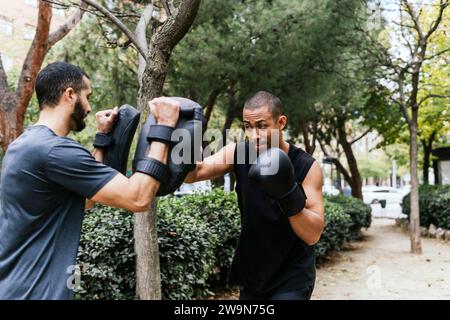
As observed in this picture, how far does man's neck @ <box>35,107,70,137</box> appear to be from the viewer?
1.92m

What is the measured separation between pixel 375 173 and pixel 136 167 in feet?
134

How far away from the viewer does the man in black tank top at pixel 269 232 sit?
2.38 metres

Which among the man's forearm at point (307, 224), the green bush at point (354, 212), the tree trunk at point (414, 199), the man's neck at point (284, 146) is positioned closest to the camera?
the man's forearm at point (307, 224)

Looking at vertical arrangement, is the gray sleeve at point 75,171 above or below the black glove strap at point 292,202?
above

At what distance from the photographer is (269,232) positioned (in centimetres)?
239

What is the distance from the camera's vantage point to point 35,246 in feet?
5.75

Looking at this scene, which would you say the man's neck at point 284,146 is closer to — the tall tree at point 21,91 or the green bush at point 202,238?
the green bush at point 202,238

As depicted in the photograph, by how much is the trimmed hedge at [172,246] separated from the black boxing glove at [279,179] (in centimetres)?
239

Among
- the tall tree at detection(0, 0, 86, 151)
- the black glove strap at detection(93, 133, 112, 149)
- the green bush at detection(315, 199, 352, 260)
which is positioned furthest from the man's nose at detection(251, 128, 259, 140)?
the green bush at detection(315, 199, 352, 260)

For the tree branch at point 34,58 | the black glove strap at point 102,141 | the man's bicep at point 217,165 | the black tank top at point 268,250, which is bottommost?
the black tank top at point 268,250

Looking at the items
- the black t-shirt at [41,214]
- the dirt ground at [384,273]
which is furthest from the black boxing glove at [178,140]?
the dirt ground at [384,273]

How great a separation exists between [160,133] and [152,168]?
0.54 feet

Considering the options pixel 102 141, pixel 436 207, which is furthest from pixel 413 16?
pixel 102 141
